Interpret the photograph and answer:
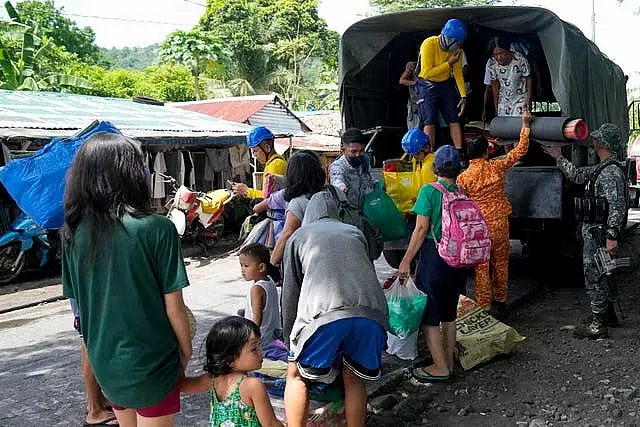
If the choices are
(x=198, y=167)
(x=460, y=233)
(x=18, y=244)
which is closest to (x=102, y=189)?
(x=460, y=233)

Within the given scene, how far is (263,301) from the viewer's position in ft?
13.9

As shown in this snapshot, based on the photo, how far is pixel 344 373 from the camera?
10.5ft

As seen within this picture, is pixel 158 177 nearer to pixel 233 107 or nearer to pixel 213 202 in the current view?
pixel 213 202

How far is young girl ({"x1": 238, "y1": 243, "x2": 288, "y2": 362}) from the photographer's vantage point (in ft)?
13.8

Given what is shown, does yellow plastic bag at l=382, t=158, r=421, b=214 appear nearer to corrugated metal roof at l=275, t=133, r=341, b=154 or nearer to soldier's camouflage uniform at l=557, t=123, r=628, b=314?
soldier's camouflage uniform at l=557, t=123, r=628, b=314

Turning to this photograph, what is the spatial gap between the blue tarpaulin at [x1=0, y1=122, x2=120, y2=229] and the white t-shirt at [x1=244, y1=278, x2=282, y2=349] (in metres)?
1.32

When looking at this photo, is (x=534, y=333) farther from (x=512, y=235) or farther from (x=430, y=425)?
(x=430, y=425)

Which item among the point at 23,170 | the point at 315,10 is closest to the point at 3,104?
the point at 23,170

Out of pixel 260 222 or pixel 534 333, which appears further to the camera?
pixel 534 333

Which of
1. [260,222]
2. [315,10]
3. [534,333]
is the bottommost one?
[534,333]

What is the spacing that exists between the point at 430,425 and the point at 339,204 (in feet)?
4.87

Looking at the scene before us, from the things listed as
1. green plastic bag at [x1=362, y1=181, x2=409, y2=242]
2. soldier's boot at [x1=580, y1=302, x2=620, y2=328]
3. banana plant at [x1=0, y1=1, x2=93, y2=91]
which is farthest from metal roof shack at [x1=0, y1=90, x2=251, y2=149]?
soldier's boot at [x1=580, y1=302, x2=620, y2=328]

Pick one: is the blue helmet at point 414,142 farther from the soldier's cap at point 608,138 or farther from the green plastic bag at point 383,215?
the soldier's cap at point 608,138

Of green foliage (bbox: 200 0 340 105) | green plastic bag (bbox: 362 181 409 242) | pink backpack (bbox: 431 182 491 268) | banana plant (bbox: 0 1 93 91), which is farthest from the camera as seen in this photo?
green foliage (bbox: 200 0 340 105)
